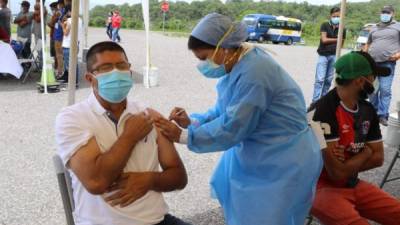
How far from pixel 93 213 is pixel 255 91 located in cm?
83

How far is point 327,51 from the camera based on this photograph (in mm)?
7211

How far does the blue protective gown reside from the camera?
74.2 inches

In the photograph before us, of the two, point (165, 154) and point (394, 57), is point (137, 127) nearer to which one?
point (165, 154)

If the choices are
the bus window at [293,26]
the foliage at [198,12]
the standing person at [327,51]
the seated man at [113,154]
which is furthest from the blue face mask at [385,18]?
the foliage at [198,12]

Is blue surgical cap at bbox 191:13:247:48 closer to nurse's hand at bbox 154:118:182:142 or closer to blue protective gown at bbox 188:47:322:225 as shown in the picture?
blue protective gown at bbox 188:47:322:225

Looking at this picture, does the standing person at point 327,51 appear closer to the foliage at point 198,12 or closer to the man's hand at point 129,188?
the man's hand at point 129,188

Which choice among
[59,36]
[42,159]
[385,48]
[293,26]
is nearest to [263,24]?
[293,26]

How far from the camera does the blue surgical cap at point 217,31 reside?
1906 mm

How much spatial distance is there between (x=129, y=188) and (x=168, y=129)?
30cm

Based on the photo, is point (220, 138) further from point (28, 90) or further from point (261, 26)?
point (261, 26)

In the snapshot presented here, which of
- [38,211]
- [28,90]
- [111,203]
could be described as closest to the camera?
[111,203]

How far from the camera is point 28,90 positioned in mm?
8039

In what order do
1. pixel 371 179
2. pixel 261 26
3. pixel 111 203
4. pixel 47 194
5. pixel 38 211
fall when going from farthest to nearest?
pixel 261 26
pixel 371 179
pixel 47 194
pixel 38 211
pixel 111 203

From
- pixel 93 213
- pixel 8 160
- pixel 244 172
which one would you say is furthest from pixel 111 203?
pixel 8 160
